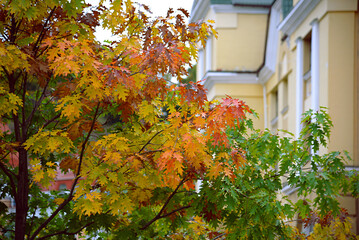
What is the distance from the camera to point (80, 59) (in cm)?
900

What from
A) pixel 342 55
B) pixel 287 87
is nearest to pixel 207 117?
pixel 342 55

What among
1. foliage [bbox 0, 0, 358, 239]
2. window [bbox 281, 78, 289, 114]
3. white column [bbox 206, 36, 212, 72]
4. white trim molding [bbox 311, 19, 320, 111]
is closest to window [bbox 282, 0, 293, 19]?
window [bbox 281, 78, 289, 114]

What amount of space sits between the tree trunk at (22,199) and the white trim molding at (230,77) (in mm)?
23627

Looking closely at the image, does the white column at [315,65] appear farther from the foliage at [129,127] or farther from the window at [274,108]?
the foliage at [129,127]

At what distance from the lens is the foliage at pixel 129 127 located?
902 cm

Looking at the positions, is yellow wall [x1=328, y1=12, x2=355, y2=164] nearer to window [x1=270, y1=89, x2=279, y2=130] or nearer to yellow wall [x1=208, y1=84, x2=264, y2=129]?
window [x1=270, y1=89, x2=279, y2=130]

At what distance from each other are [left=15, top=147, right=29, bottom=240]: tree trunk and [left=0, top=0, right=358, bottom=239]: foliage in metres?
0.01

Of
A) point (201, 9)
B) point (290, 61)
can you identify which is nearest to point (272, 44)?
A: point (290, 61)

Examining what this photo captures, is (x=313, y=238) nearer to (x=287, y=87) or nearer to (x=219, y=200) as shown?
(x=219, y=200)

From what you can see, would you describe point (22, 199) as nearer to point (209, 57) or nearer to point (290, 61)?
point (290, 61)

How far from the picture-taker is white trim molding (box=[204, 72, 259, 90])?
3394 cm

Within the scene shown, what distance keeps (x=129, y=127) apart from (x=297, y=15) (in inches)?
551

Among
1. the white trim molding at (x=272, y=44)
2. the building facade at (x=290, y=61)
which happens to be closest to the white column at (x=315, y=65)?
the building facade at (x=290, y=61)

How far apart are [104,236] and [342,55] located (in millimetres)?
9342
